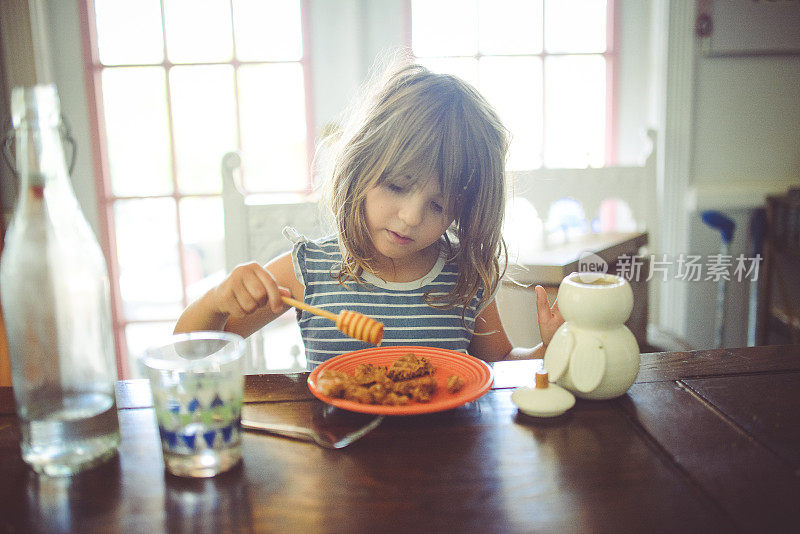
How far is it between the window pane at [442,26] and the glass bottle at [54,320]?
1.82m

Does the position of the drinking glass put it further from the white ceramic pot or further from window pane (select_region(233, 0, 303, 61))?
window pane (select_region(233, 0, 303, 61))

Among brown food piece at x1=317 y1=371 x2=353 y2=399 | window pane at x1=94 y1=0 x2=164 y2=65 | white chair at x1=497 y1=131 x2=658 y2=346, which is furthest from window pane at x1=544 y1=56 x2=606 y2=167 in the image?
brown food piece at x1=317 y1=371 x2=353 y2=399

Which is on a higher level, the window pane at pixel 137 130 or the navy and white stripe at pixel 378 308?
the window pane at pixel 137 130

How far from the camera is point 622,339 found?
2.31 feet

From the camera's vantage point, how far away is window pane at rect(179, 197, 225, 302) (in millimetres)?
2285

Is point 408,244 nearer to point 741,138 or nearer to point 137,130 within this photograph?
point 137,130

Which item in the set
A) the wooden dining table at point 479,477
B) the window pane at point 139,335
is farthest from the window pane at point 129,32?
the wooden dining table at point 479,477

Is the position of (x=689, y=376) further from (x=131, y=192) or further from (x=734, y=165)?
(x=131, y=192)

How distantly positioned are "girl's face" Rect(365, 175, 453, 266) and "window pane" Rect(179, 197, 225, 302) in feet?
4.58

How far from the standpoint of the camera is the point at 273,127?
2.23 meters

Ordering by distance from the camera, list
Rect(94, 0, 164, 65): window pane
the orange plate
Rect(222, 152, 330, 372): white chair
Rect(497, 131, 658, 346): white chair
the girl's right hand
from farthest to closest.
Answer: Rect(94, 0, 164, 65): window pane, Rect(497, 131, 658, 346): white chair, Rect(222, 152, 330, 372): white chair, the girl's right hand, the orange plate

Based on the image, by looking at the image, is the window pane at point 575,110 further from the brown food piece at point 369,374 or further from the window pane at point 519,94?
the brown food piece at point 369,374

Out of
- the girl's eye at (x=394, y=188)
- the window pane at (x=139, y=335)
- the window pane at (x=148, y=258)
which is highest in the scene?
the girl's eye at (x=394, y=188)

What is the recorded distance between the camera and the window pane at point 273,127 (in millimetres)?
2197
